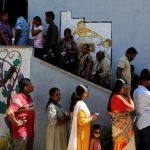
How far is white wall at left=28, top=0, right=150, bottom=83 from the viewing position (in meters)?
11.7

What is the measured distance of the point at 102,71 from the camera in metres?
11.3

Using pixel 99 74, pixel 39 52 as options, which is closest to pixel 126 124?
pixel 99 74

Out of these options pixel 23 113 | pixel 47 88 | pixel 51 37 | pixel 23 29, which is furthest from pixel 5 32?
pixel 23 113

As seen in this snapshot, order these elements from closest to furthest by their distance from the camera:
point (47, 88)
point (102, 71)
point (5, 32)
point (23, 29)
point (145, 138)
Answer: point (145, 138) → point (47, 88) → point (5, 32) → point (102, 71) → point (23, 29)

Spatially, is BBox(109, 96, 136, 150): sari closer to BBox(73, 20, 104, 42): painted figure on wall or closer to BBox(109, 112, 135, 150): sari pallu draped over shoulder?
BBox(109, 112, 135, 150): sari pallu draped over shoulder

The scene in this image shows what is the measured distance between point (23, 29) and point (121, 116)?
3239 mm

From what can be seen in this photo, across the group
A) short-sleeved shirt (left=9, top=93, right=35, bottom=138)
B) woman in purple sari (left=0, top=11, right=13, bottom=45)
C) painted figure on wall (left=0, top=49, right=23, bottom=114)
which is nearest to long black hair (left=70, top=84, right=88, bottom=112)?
short-sleeved shirt (left=9, top=93, right=35, bottom=138)

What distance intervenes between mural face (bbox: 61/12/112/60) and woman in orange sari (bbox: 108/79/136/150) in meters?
2.55

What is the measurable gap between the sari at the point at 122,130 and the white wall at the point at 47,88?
39.6 inches

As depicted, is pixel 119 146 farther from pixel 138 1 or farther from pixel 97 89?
pixel 138 1

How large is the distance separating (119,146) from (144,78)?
129 centimetres

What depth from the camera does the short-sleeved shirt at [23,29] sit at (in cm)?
1131

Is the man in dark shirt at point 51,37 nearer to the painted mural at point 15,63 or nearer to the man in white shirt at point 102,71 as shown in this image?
the painted mural at point 15,63

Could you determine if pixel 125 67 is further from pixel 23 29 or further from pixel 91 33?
pixel 23 29
